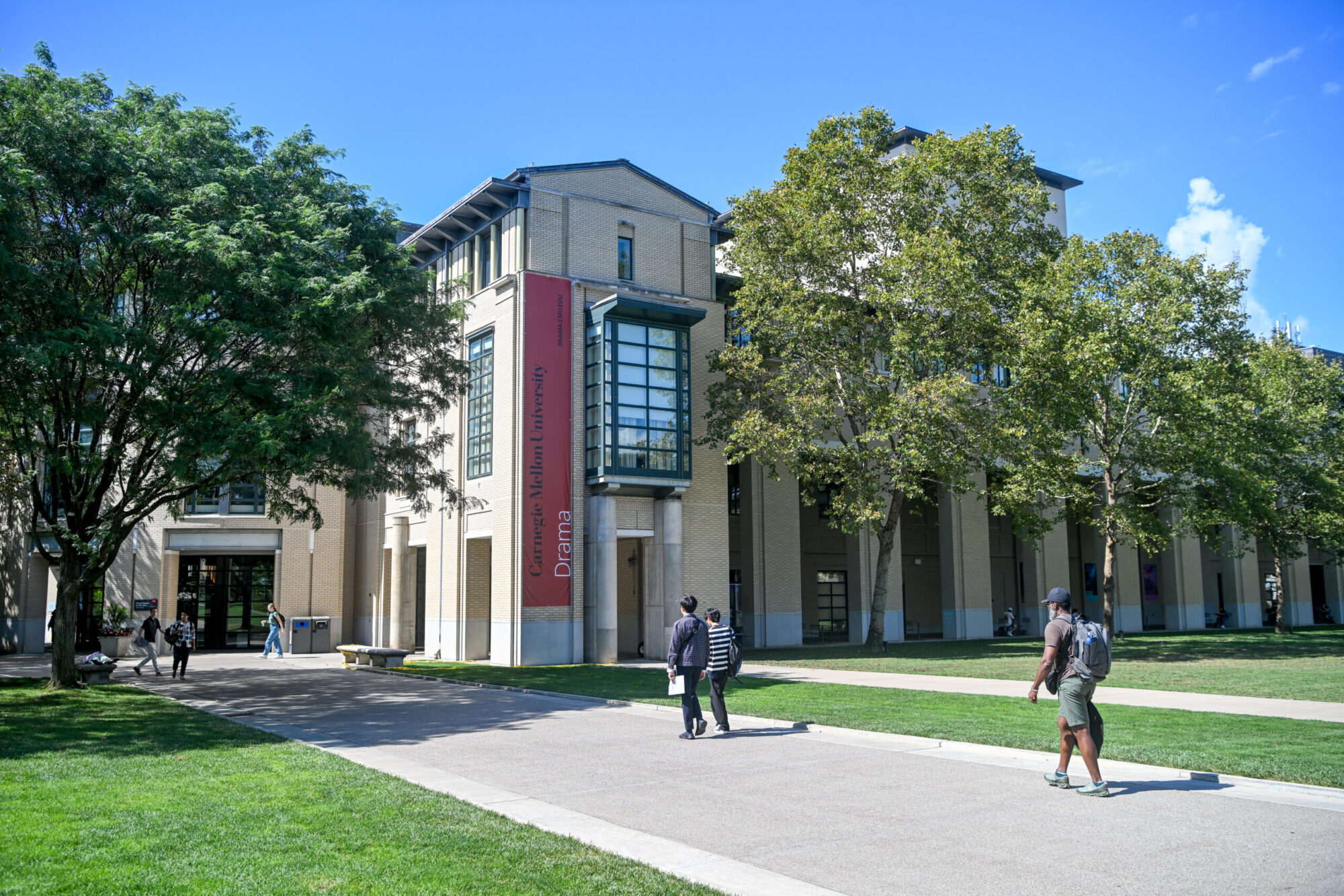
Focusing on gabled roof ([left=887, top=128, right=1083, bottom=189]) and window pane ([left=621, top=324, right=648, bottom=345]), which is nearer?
window pane ([left=621, top=324, right=648, bottom=345])

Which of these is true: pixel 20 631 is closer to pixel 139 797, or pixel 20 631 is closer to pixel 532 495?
pixel 532 495

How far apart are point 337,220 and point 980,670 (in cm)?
1813

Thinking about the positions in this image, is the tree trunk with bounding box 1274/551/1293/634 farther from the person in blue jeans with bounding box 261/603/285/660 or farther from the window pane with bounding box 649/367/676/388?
the person in blue jeans with bounding box 261/603/285/660

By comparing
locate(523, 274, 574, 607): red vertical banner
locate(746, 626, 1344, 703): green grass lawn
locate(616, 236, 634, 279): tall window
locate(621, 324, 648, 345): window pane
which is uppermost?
locate(616, 236, 634, 279): tall window

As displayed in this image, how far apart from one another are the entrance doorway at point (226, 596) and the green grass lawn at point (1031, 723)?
2195cm

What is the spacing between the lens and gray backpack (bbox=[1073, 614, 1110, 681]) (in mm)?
9156

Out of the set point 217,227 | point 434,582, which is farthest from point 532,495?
point 217,227

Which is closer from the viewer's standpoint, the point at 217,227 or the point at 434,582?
the point at 217,227

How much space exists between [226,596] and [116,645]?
6.03 metres

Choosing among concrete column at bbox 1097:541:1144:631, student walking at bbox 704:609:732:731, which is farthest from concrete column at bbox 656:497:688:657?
concrete column at bbox 1097:541:1144:631

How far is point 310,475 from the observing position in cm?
2091

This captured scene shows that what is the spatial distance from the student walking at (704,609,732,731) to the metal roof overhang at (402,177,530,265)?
1747 cm

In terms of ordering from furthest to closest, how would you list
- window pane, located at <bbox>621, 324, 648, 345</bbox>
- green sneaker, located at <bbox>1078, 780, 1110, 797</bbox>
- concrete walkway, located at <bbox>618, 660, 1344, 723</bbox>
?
window pane, located at <bbox>621, 324, 648, 345</bbox>
concrete walkway, located at <bbox>618, 660, 1344, 723</bbox>
green sneaker, located at <bbox>1078, 780, 1110, 797</bbox>

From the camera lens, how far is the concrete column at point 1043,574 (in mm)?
45250
